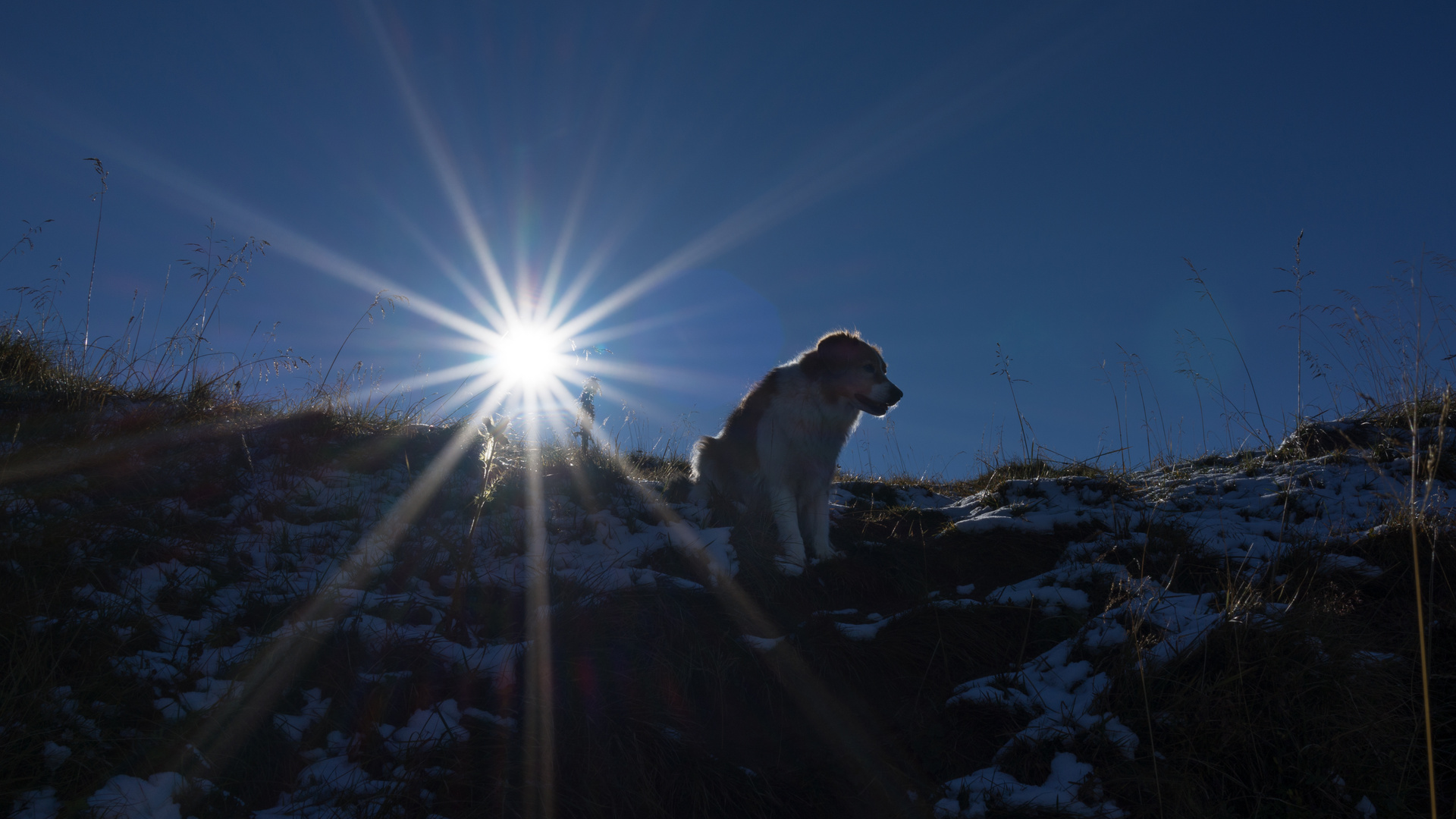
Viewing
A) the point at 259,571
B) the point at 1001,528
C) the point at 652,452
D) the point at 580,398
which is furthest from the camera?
the point at 652,452

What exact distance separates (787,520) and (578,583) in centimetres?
178

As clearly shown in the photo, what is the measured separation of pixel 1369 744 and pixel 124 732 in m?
4.14

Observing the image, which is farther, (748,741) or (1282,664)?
(748,741)

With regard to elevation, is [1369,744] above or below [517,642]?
below

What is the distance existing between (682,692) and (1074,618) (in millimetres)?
1870

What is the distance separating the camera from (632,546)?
168 inches

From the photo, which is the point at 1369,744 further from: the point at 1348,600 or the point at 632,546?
the point at 632,546

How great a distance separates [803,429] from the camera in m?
5.28

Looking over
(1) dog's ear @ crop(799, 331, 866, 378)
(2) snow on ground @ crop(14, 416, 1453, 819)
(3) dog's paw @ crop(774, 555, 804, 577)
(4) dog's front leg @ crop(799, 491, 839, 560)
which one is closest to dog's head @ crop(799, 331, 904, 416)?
(1) dog's ear @ crop(799, 331, 866, 378)

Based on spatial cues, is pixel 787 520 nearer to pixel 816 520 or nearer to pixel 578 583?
pixel 816 520

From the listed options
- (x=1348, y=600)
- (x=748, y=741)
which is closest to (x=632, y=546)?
(x=748, y=741)

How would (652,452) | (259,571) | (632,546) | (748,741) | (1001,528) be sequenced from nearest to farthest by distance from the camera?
(748,741) → (259,571) → (632,546) → (1001,528) → (652,452)

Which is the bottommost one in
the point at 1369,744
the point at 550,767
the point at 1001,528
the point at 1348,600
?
the point at 1369,744

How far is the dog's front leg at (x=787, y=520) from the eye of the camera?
4.54 metres
